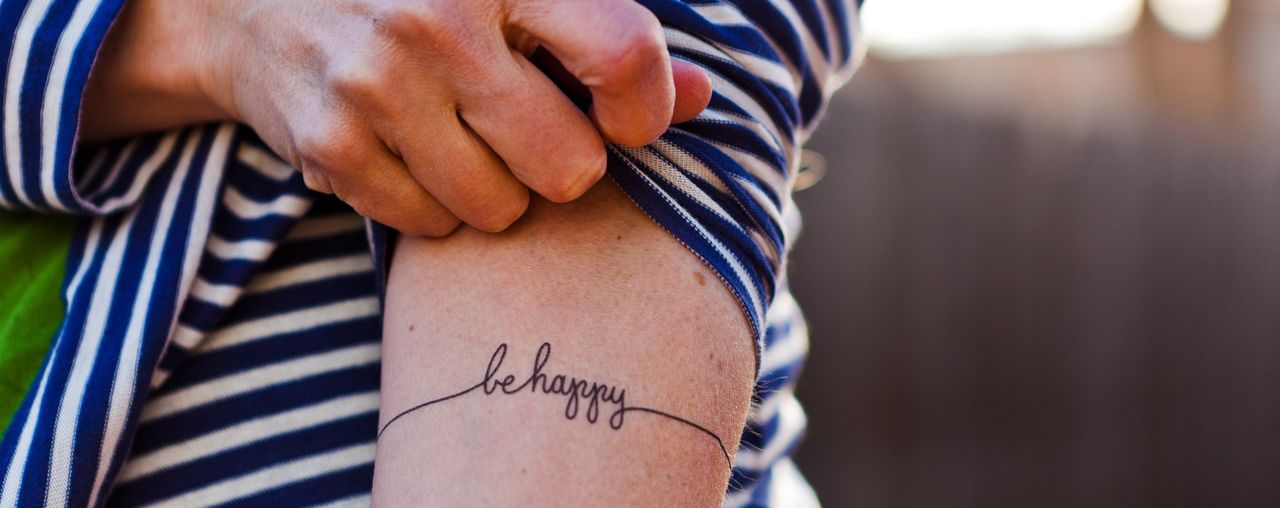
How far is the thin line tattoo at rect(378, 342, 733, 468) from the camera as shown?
617 mm

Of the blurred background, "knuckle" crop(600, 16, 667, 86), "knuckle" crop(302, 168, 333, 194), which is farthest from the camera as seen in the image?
the blurred background

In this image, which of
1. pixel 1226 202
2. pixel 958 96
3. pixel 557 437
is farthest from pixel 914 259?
pixel 557 437

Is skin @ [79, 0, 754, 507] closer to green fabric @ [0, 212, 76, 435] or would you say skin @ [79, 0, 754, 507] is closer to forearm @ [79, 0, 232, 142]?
forearm @ [79, 0, 232, 142]

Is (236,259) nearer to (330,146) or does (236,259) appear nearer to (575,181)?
(330,146)

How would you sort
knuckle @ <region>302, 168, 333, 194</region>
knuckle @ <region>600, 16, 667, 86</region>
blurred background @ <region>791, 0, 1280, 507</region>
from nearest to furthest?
knuckle @ <region>600, 16, 667, 86</region>
knuckle @ <region>302, 168, 333, 194</region>
blurred background @ <region>791, 0, 1280, 507</region>

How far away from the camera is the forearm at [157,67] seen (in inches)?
30.0

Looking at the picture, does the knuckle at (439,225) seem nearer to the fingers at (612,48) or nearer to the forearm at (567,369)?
the forearm at (567,369)

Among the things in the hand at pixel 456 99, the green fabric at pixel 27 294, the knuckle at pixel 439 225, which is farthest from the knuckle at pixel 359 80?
the green fabric at pixel 27 294

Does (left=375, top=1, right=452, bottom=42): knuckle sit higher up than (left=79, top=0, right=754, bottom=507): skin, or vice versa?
(left=375, top=1, right=452, bottom=42): knuckle

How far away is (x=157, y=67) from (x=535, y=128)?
1.26ft

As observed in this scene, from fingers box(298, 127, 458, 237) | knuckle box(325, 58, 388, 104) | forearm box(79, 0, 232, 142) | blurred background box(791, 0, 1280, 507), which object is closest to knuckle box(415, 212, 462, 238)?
fingers box(298, 127, 458, 237)

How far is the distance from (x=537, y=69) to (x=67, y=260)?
1.61 feet

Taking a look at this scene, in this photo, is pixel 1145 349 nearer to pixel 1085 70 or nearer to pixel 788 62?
pixel 1085 70

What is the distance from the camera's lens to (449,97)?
61cm
